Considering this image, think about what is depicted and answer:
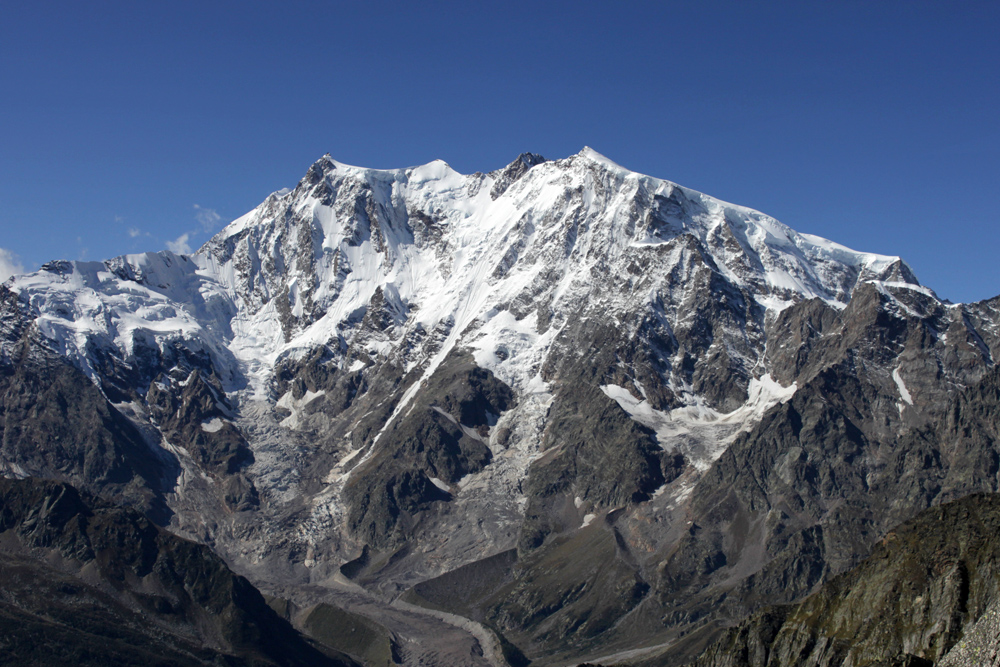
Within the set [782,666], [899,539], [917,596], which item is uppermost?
[899,539]

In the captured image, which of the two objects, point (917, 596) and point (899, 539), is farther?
point (899, 539)

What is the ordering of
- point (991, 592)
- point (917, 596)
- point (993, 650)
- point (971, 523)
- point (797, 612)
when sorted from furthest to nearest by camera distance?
point (797, 612), point (971, 523), point (917, 596), point (991, 592), point (993, 650)

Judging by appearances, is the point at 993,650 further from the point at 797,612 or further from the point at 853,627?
the point at 797,612

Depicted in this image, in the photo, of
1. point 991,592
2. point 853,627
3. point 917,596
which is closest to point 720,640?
point 853,627

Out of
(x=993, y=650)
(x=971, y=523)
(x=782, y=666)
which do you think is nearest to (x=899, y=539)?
(x=971, y=523)

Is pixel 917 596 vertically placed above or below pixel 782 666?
above

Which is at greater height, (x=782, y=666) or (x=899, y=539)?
(x=899, y=539)

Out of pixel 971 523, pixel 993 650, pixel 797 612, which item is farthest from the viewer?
pixel 797 612

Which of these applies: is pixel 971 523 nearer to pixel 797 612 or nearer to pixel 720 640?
pixel 797 612

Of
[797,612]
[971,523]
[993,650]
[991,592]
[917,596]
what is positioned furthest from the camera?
[797,612]
